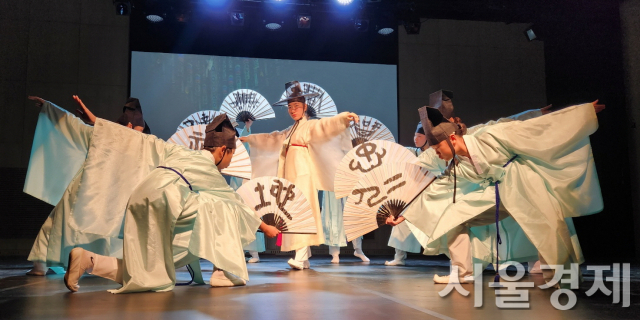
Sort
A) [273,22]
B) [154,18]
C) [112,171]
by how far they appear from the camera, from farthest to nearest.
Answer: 1. [273,22]
2. [154,18]
3. [112,171]

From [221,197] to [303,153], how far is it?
1.72 meters

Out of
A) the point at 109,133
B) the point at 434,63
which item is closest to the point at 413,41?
the point at 434,63

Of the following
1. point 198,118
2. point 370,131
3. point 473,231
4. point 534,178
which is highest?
point 198,118

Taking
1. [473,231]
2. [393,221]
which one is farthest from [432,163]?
[473,231]

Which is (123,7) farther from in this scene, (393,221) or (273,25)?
(393,221)

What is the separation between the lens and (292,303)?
215cm

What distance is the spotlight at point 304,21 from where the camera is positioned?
21.7ft

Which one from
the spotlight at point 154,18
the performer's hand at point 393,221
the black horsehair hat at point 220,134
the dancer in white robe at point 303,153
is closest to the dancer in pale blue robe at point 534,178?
the performer's hand at point 393,221

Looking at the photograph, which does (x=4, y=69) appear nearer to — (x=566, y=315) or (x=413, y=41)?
(x=413, y=41)

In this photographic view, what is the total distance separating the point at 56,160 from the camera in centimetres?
363

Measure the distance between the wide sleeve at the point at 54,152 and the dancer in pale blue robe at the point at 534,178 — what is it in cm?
239

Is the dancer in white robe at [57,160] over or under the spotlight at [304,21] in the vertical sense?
under

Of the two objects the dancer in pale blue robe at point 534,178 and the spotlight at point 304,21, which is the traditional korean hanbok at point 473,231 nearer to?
the dancer in pale blue robe at point 534,178

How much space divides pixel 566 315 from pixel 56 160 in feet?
10.7
